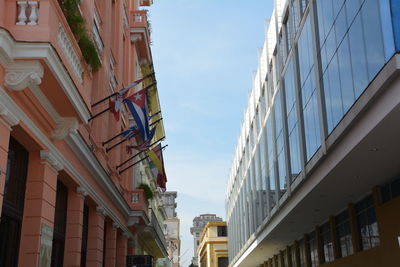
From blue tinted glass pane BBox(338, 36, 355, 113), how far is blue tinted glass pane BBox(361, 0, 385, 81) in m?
1.65

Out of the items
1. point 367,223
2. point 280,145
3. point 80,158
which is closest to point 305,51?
point 367,223

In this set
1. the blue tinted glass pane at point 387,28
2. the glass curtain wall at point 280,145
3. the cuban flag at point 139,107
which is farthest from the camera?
the glass curtain wall at point 280,145

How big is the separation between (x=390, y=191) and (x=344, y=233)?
6.09 meters

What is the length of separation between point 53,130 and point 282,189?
56.4 ft

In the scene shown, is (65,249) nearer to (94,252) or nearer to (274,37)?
(94,252)

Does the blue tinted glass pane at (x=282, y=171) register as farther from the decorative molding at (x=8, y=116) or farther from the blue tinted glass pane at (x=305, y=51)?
the decorative molding at (x=8, y=116)

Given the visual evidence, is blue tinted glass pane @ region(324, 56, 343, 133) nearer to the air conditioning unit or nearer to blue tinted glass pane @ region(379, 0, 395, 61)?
blue tinted glass pane @ region(379, 0, 395, 61)

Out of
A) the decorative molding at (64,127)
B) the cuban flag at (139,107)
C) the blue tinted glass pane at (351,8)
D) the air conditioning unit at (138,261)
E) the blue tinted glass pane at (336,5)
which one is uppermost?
the blue tinted glass pane at (336,5)

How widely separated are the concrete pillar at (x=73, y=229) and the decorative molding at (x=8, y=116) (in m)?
6.38

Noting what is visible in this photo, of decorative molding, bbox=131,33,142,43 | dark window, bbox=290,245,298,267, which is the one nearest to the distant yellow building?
dark window, bbox=290,245,298,267

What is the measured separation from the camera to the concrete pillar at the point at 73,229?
16.5m

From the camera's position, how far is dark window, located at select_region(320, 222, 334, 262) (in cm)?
2770

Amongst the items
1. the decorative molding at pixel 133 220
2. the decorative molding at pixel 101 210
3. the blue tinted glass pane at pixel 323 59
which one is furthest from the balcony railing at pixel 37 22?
the decorative molding at pixel 133 220

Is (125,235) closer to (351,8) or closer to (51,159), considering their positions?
(51,159)
